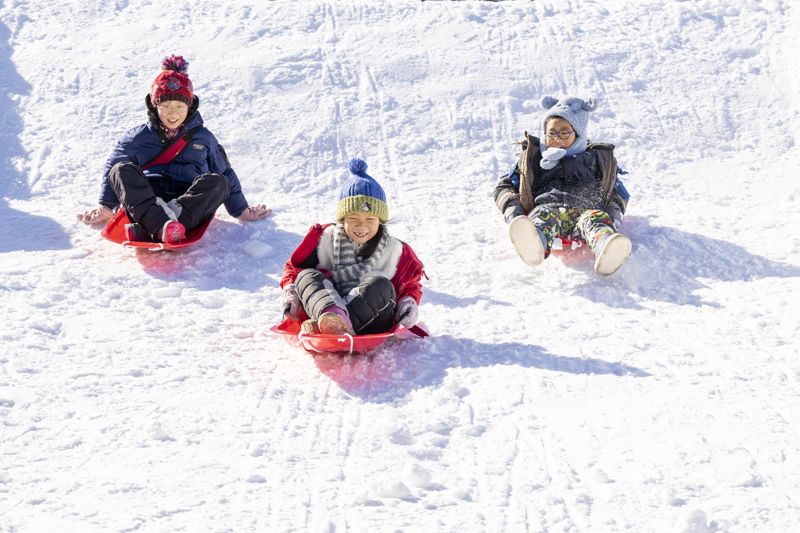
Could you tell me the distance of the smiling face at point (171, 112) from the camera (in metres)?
5.67

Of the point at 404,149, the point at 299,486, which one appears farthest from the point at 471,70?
the point at 299,486

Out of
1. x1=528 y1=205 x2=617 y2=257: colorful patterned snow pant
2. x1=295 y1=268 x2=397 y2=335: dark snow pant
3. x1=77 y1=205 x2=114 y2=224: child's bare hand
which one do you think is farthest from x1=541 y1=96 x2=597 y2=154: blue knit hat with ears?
x1=77 y1=205 x2=114 y2=224: child's bare hand

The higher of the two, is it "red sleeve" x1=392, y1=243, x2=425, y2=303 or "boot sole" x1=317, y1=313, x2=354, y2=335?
"red sleeve" x1=392, y1=243, x2=425, y2=303

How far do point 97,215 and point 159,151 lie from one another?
0.51 m

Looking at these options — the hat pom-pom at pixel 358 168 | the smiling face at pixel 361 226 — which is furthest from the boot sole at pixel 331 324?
the hat pom-pom at pixel 358 168

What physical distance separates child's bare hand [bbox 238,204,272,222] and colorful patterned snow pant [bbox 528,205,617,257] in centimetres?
157

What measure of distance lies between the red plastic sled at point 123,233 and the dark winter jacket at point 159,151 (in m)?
0.26

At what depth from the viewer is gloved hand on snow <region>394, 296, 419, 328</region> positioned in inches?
175

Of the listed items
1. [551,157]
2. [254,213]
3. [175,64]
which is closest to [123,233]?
[254,213]

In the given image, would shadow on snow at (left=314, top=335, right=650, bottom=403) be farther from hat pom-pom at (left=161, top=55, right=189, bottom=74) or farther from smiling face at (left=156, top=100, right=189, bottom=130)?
hat pom-pom at (left=161, top=55, right=189, bottom=74)

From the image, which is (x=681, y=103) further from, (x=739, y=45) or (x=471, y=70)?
(x=471, y=70)

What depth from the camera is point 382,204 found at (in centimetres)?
454

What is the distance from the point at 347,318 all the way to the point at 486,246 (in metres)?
1.68

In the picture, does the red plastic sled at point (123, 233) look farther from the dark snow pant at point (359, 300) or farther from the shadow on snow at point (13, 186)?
the dark snow pant at point (359, 300)
